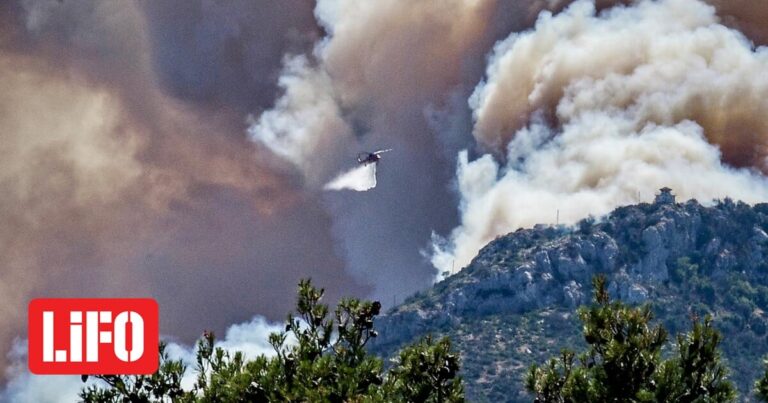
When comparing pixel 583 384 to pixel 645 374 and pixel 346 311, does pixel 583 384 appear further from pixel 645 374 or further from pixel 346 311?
pixel 346 311

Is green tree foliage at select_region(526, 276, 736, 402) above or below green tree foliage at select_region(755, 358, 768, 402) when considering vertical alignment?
above

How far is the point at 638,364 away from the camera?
264 ft

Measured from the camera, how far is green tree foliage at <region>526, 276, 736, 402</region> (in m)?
79.8

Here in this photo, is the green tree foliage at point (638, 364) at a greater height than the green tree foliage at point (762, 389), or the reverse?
the green tree foliage at point (638, 364)

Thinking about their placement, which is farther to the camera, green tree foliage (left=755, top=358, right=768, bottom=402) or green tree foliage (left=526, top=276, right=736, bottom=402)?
green tree foliage (left=526, top=276, right=736, bottom=402)

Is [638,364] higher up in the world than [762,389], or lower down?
higher up

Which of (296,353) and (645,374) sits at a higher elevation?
(296,353)

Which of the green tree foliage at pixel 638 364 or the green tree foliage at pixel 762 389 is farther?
the green tree foliage at pixel 638 364

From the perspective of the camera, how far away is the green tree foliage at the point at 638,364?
79812mm

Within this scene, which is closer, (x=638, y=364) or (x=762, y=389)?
(x=762, y=389)

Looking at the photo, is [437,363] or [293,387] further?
[437,363]

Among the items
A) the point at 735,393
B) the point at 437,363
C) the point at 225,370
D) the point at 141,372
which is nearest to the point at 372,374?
the point at 437,363

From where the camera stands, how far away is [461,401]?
86250 mm

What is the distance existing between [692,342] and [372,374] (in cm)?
2380
